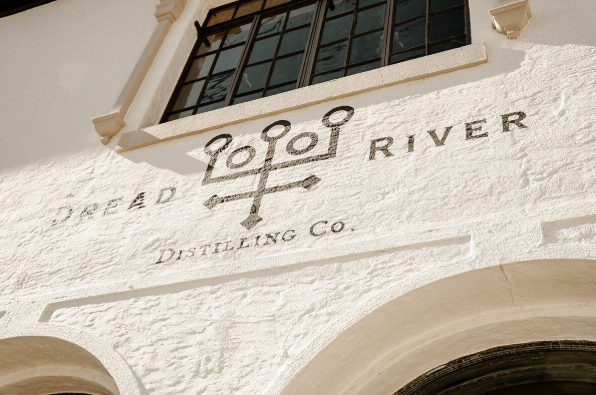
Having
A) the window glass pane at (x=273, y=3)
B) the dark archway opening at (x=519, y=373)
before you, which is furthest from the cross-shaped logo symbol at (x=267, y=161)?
the window glass pane at (x=273, y=3)

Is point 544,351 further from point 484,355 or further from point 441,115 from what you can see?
point 441,115

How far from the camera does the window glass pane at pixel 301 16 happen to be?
18.0ft

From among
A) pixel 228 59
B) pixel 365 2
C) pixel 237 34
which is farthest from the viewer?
pixel 237 34

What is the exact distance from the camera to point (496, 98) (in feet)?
11.6

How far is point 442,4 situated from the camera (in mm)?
4836

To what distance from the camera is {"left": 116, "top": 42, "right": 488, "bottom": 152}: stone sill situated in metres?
3.88

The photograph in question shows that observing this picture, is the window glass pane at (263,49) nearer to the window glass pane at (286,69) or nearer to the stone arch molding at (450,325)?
the window glass pane at (286,69)

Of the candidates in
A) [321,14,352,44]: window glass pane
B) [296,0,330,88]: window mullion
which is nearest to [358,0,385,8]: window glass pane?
[321,14,352,44]: window glass pane

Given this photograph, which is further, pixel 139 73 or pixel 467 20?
pixel 139 73

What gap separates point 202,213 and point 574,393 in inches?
82.2

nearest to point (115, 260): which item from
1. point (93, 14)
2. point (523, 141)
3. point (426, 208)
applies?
point (426, 208)

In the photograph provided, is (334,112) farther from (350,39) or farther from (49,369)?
(49,369)

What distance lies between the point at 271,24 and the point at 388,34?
131 cm

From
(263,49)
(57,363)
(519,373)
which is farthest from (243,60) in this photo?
(519,373)
